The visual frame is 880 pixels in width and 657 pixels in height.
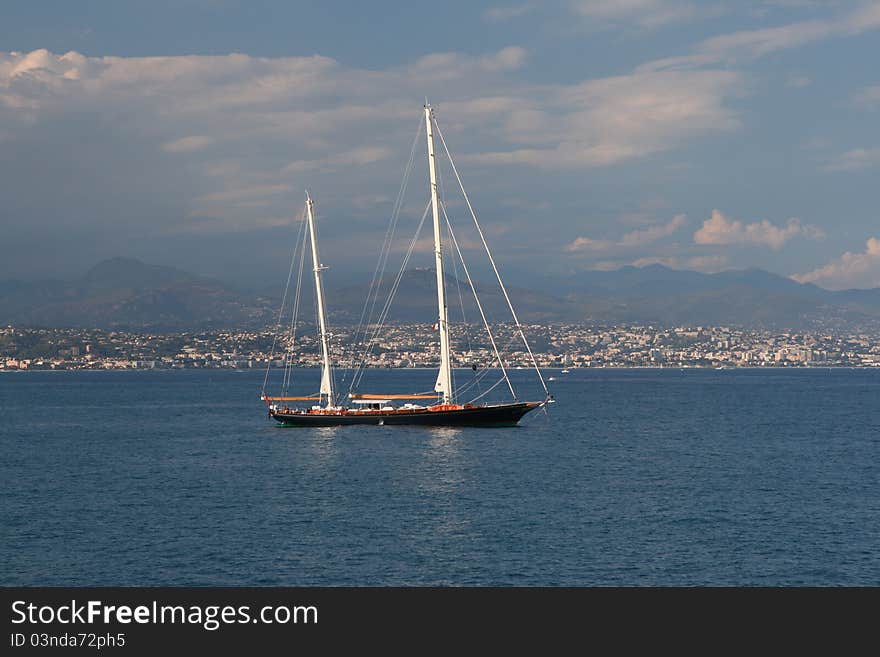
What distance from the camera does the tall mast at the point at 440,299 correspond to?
9706 cm

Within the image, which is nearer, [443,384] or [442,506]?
[442,506]

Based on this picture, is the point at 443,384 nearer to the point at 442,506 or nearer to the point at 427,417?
the point at 427,417

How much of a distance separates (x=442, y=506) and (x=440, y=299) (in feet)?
129

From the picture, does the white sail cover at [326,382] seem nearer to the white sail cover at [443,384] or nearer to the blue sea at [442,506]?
the blue sea at [442,506]

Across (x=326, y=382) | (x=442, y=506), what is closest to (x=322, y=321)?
(x=326, y=382)

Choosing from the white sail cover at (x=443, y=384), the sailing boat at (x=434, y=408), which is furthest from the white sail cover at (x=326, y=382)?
the white sail cover at (x=443, y=384)

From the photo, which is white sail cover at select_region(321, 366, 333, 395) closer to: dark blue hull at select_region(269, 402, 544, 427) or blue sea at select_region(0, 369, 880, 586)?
dark blue hull at select_region(269, 402, 544, 427)

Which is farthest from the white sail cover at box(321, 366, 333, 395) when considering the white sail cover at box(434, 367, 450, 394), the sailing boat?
the white sail cover at box(434, 367, 450, 394)

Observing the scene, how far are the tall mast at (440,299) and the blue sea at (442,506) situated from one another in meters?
4.20

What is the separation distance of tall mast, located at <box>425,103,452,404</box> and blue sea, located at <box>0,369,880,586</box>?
4.20 metres

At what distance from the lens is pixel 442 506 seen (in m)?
58.5

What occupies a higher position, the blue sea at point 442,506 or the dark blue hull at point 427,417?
the dark blue hull at point 427,417
